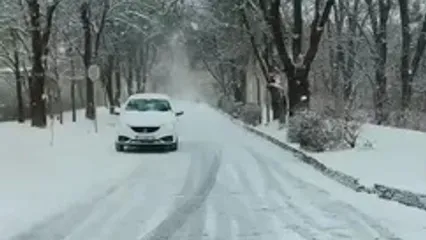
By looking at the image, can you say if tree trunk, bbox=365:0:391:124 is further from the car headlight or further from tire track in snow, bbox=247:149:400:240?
tire track in snow, bbox=247:149:400:240

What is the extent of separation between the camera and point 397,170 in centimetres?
1295

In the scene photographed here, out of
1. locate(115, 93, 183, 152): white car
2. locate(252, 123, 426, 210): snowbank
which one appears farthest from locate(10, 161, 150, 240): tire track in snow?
locate(115, 93, 183, 152): white car

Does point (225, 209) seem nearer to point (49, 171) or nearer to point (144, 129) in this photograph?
point (49, 171)

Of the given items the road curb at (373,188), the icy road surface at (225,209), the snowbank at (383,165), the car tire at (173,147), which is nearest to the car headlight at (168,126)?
the car tire at (173,147)

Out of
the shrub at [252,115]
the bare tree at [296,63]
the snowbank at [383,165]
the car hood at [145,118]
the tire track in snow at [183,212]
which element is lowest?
the shrub at [252,115]

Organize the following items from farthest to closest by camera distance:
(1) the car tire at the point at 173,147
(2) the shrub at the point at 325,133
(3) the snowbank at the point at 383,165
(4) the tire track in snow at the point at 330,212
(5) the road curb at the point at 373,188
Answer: (1) the car tire at the point at 173,147, (2) the shrub at the point at 325,133, (3) the snowbank at the point at 383,165, (5) the road curb at the point at 373,188, (4) the tire track in snow at the point at 330,212

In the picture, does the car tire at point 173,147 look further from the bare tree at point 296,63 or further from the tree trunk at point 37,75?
the tree trunk at point 37,75

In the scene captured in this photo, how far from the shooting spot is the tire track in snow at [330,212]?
8.62 m

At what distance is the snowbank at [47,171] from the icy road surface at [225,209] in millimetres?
420

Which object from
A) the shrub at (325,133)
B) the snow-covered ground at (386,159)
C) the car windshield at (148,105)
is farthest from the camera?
the car windshield at (148,105)

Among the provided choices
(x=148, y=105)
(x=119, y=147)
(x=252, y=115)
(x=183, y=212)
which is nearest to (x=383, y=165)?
(x=183, y=212)

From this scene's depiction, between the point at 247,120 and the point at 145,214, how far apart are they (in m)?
26.5

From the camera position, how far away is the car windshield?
72.9ft

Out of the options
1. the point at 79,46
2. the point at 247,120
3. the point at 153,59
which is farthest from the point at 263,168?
the point at 153,59
